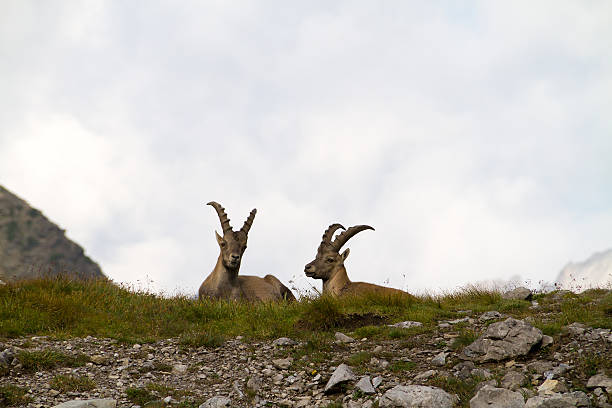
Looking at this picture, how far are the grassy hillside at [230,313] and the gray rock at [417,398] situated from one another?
296cm

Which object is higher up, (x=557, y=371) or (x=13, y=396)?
(x=13, y=396)

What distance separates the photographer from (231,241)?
19.3 metres

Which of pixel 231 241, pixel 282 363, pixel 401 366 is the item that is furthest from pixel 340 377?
pixel 231 241

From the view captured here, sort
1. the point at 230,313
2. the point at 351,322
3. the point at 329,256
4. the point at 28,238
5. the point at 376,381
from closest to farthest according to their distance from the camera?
the point at 376,381, the point at 351,322, the point at 230,313, the point at 329,256, the point at 28,238

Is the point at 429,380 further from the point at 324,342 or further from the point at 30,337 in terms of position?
the point at 30,337

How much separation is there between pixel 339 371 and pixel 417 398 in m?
1.61

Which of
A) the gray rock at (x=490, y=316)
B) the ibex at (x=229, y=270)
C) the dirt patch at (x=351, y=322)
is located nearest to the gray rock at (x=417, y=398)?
the dirt patch at (x=351, y=322)

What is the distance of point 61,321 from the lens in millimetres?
12867

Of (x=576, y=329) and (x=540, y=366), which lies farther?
(x=576, y=329)

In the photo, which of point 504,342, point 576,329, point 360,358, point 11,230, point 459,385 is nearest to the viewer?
point 459,385

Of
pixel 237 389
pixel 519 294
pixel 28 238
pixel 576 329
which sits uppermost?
pixel 28 238

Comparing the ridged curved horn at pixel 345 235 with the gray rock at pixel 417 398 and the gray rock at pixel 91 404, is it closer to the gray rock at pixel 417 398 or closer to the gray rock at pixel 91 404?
the gray rock at pixel 417 398

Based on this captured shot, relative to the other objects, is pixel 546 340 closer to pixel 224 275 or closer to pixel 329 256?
pixel 329 256

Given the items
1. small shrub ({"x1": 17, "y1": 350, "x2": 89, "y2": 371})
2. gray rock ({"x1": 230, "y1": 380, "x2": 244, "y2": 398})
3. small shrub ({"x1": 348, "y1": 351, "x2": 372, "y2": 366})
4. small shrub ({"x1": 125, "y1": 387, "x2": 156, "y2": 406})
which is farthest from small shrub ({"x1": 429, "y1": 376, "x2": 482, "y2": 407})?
small shrub ({"x1": 17, "y1": 350, "x2": 89, "y2": 371})
